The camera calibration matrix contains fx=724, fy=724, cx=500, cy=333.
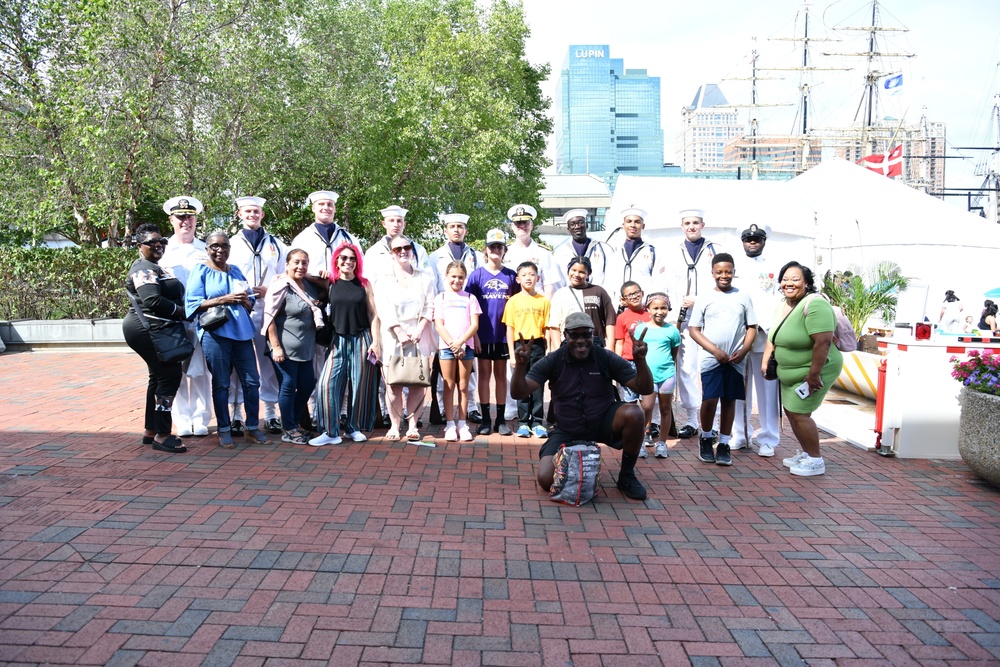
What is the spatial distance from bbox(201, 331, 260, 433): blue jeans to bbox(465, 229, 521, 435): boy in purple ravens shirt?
2.03 m

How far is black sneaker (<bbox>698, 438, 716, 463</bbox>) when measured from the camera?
6.05 metres

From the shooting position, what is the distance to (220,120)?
13.5m

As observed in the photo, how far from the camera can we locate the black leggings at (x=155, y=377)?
5.79 m

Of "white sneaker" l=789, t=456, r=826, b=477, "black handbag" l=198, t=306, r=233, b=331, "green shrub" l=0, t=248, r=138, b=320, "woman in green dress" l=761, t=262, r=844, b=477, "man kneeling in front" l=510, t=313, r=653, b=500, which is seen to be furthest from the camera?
"green shrub" l=0, t=248, r=138, b=320

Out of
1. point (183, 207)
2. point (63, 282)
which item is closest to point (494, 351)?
point (183, 207)

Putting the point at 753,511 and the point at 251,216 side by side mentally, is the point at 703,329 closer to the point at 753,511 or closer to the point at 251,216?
the point at 753,511

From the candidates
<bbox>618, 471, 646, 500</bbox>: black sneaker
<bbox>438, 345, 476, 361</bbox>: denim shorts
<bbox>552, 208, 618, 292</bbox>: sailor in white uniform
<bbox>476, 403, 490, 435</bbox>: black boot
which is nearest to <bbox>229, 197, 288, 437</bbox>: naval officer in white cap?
<bbox>438, 345, 476, 361</bbox>: denim shorts

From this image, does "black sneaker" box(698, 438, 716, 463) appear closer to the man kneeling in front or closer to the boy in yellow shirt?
the man kneeling in front

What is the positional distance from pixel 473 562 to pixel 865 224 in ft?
49.4

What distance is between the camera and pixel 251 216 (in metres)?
→ 6.77

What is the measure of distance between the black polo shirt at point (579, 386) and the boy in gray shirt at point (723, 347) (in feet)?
4.25

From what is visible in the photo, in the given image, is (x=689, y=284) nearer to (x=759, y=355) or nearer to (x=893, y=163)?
(x=759, y=355)

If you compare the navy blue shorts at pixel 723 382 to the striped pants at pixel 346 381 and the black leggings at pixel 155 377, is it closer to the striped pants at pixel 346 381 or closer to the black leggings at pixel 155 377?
the striped pants at pixel 346 381

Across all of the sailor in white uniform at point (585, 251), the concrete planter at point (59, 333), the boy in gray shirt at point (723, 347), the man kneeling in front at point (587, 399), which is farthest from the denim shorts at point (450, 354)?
the concrete planter at point (59, 333)
